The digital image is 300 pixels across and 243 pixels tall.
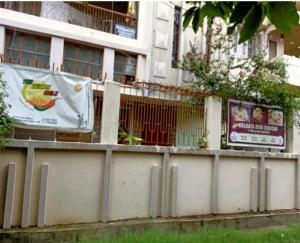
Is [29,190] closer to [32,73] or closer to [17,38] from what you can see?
[32,73]

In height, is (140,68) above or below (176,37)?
below

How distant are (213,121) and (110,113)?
235 cm

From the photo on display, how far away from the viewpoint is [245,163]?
Result: 890cm

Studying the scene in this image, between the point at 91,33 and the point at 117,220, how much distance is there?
25.4 ft

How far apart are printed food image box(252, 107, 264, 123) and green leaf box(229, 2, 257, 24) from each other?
7263mm

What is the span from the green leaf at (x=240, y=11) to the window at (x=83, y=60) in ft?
36.5

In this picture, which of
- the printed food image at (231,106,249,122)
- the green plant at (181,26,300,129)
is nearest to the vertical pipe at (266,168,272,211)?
the printed food image at (231,106,249,122)

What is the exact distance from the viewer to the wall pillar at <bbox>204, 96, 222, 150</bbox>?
8.47 m

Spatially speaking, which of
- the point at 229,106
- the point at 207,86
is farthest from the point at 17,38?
A: the point at 229,106

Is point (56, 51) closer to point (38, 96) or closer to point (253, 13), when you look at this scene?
point (38, 96)

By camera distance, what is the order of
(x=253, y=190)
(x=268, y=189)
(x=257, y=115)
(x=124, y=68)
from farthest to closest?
(x=124, y=68) < (x=257, y=115) < (x=268, y=189) < (x=253, y=190)

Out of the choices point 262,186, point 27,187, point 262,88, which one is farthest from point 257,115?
point 27,187

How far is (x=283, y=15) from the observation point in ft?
6.62

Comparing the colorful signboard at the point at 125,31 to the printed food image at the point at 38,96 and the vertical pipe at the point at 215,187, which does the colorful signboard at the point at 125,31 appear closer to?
the vertical pipe at the point at 215,187
